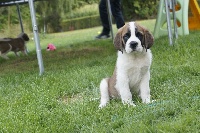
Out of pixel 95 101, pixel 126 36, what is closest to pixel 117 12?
pixel 95 101

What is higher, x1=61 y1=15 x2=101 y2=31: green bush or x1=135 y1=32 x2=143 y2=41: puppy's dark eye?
x1=135 y1=32 x2=143 y2=41: puppy's dark eye

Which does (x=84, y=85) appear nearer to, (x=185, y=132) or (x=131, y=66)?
(x=131, y=66)

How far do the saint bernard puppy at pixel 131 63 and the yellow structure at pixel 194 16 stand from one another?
15.9 ft

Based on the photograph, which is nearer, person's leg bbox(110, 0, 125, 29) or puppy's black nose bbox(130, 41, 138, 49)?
puppy's black nose bbox(130, 41, 138, 49)

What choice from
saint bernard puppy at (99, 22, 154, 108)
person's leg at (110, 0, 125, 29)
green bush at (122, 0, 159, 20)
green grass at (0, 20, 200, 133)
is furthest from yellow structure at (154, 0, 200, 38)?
green bush at (122, 0, 159, 20)

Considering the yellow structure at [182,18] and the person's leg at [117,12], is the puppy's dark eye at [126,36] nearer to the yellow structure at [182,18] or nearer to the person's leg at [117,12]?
the yellow structure at [182,18]

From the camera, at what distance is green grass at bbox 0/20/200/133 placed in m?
2.28

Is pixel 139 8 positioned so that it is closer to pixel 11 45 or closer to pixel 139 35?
pixel 11 45

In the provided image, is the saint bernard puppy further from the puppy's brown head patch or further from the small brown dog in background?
the small brown dog in background

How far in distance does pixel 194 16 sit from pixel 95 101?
5255mm

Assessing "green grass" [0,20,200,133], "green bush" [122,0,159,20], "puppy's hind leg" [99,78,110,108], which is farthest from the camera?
"green bush" [122,0,159,20]

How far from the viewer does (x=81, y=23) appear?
21.7 m

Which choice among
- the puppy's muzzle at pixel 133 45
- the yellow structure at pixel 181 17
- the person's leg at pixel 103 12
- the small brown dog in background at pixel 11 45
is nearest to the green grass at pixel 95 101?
the puppy's muzzle at pixel 133 45

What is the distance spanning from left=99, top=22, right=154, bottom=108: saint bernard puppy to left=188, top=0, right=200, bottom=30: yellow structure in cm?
485
